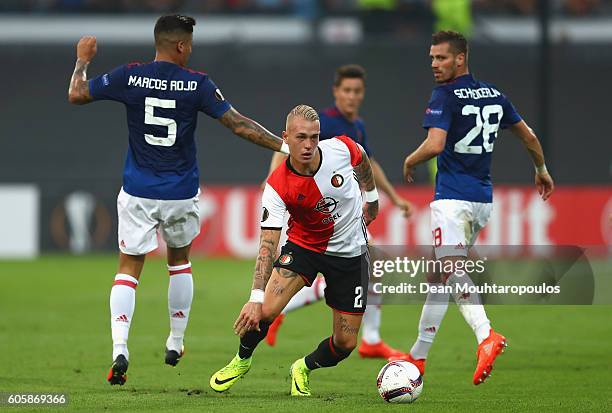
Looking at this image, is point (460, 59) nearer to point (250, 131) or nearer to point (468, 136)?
point (468, 136)

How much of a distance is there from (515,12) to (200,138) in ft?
19.8

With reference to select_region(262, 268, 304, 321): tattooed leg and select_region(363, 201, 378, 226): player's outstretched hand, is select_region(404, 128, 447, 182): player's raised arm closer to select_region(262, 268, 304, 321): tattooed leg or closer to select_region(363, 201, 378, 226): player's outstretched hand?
select_region(363, 201, 378, 226): player's outstretched hand

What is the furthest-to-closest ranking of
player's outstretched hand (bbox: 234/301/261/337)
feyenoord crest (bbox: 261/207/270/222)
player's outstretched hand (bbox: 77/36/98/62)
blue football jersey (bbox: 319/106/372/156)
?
blue football jersey (bbox: 319/106/372/156) → player's outstretched hand (bbox: 77/36/98/62) → feyenoord crest (bbox: 261/207/270/222) → player's outstretched hand (bbox: 234/301/261/337)

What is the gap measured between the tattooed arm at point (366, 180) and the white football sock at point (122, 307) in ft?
5.58

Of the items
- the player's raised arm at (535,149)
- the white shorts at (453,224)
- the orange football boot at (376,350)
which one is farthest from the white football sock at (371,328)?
the player's raised arm at (535,149)

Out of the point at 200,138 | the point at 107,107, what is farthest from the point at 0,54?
the point at 200,138

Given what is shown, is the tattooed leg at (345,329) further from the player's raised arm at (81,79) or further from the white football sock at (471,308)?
the player's raised arm at (81,79)

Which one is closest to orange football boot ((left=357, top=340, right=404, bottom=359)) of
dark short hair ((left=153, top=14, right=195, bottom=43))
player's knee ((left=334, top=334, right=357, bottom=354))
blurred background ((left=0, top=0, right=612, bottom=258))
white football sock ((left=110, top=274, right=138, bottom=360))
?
player's knee ((left=334, top=334, right=357, bottom=354))

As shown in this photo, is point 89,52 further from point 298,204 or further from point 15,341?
point 15,341

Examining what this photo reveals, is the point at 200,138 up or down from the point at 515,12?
down

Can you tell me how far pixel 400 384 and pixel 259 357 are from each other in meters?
2.58

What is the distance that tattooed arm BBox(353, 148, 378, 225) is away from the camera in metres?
8.14

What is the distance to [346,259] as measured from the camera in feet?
26.1

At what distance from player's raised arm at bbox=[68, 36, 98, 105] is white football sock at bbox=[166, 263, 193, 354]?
1.43 metres
